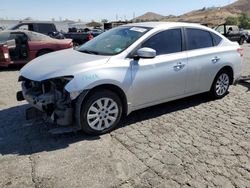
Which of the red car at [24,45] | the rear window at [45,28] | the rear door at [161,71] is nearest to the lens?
the rear door at [161,71]

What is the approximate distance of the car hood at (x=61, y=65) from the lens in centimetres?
436

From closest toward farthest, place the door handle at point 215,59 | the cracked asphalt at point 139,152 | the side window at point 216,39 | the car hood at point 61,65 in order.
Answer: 1. the cracked asphalt at point 139,152
2. the car hood at point 61,65
3. the door handle at point 215,59
4. the side window at point 216,39

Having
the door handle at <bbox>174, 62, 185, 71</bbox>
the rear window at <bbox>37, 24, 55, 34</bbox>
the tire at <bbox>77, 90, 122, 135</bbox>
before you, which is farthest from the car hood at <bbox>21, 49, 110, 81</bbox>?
the rear window at <bbox>37, 24, 55, 34</bbox>

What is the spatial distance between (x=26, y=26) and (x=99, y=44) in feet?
43.3

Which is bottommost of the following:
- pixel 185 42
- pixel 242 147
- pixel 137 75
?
pixel 242 147

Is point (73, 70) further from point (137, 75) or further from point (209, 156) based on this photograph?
point (209, 156)

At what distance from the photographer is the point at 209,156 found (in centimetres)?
406

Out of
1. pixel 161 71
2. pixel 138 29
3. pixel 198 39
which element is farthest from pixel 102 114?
pixel 198 39

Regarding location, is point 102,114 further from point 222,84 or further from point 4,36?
point 4,36

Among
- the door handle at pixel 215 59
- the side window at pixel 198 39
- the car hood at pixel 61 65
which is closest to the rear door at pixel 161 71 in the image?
the side window at pixel 198 39

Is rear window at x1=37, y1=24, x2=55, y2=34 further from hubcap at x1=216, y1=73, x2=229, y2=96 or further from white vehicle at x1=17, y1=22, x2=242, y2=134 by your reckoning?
hubcap at x1=216, y1=73, x2=229, y2=96

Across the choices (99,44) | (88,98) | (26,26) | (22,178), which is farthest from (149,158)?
(26,26)

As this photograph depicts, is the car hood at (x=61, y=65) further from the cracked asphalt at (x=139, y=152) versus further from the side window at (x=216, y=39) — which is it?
the side window at (x=216, y=39)

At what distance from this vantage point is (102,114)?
15.2ft
